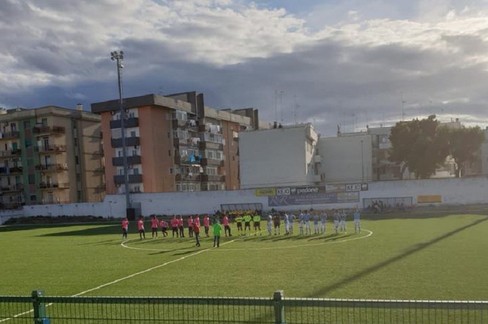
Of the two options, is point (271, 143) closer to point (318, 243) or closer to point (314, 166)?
point (314, 166)

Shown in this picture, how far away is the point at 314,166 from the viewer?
248 feet

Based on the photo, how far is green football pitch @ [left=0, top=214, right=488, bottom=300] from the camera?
48.8 feet

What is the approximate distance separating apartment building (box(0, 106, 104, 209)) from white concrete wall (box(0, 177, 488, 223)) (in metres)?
8.09

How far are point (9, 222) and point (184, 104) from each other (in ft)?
97.8

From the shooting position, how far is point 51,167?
76.5 m

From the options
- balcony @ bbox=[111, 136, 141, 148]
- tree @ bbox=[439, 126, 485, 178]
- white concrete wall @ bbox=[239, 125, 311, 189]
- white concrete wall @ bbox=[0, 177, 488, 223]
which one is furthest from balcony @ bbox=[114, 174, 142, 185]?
tree @ bbox=[439, 126, 485, 178]

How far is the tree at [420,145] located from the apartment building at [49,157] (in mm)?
47446

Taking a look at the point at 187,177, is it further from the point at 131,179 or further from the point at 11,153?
the point at 11,153

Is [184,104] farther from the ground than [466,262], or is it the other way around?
[184,104]

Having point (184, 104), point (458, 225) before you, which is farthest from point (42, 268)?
point (184, 104)

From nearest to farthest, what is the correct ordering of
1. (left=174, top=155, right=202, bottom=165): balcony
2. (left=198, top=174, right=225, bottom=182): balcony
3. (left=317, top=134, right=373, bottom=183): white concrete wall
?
(left=174, top=155, right=202, bottom=165): balcony < (left=198, top=174, right=225, bottom=182): balcony < (left=317, top=134, right=373, bottom=183): white concrete wall

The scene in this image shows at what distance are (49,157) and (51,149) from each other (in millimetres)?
2173

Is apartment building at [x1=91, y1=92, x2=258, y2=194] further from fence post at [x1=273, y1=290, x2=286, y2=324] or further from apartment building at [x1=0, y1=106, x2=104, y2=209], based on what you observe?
fence post at [x1=273, y1=290, x2=286, y2=324]

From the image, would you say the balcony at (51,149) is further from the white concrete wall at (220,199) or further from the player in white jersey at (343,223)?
the player in white jersey at (343,223)
